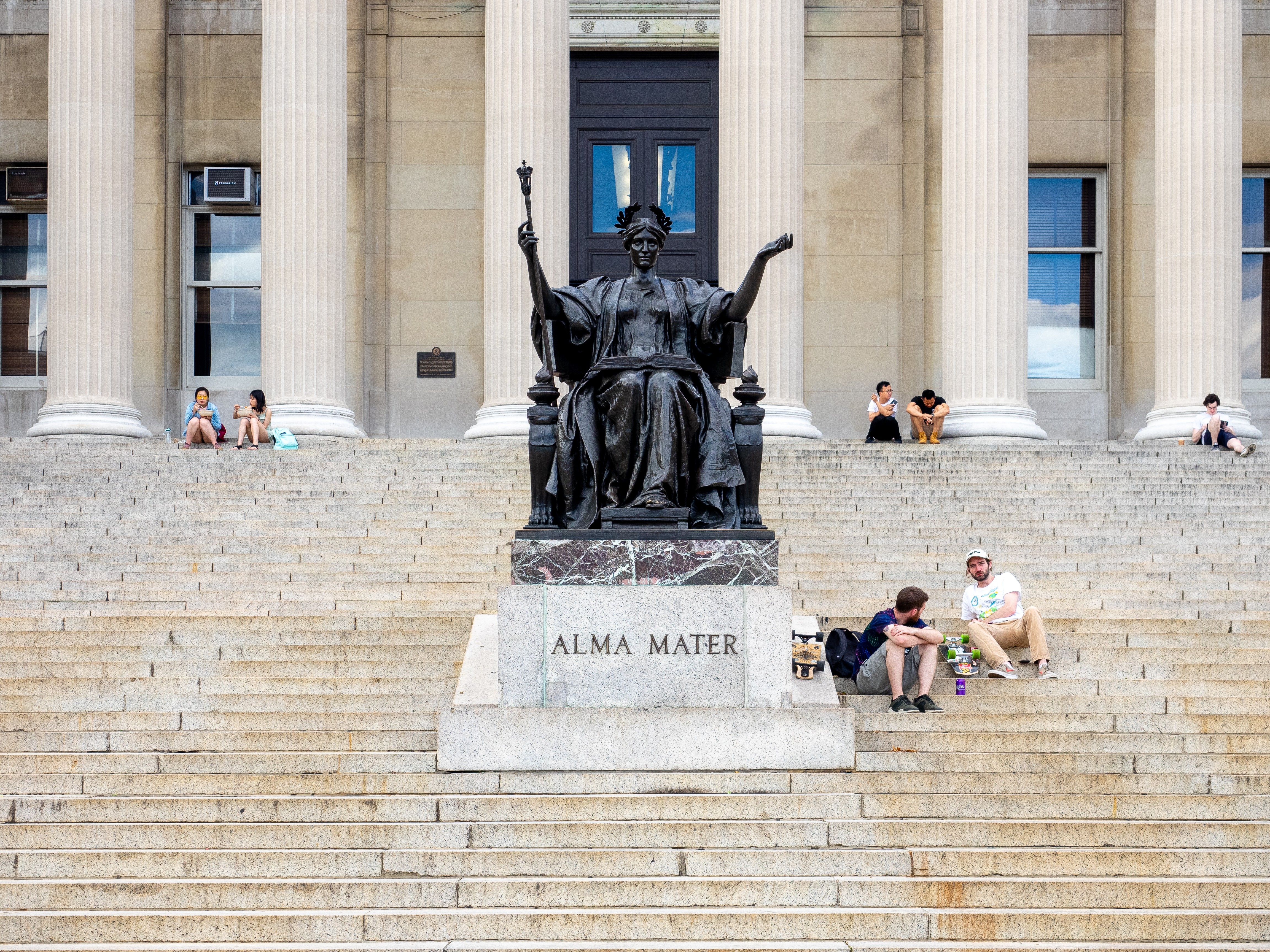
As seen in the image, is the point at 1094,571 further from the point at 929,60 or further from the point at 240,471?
the point at 929,60

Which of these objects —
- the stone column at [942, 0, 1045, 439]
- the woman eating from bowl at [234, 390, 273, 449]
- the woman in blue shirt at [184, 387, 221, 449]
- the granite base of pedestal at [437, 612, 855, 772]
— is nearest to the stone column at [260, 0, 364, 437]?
the woman eating from bowl at [234, 390, 273, 449]

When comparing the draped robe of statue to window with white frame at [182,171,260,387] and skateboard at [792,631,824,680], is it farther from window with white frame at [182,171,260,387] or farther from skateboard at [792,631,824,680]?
window with white frame at [182,171,260,387]

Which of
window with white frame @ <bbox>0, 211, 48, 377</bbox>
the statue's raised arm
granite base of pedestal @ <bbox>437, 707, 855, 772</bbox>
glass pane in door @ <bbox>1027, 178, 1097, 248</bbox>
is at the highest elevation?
glass pane in door @ <bbox>1027, 178, 1097, 248</bbox>

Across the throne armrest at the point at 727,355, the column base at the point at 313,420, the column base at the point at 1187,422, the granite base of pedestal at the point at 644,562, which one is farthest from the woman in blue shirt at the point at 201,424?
the column base at the point at 1187,422

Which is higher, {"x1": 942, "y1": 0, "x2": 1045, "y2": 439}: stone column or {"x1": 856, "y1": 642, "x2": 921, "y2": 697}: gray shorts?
{"x1": 942, "y1": 0, "x2": 1045, "y2": 439}: stone column

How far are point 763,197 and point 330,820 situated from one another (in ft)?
47.6

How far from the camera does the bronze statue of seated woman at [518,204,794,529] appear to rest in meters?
10.9

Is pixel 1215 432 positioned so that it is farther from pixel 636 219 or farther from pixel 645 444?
pixel 645 444

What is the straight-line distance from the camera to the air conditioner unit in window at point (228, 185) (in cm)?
2766

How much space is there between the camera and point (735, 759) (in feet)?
33.1

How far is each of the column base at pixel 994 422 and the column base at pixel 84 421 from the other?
37.3ft

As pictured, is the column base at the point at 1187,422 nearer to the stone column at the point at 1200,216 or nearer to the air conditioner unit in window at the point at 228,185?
the stone column at the point at 1200,216

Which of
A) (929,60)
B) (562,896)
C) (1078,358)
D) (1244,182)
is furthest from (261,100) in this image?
(562,896)

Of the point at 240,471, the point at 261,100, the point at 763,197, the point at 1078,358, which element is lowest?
the point at 240,471
